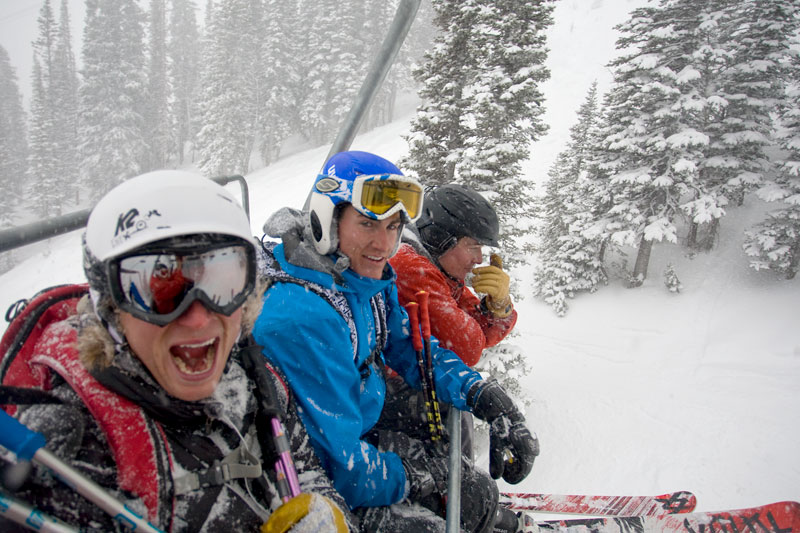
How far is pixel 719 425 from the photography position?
32.9ft

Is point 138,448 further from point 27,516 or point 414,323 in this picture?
point 414,323

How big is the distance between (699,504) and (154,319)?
9.83 metres

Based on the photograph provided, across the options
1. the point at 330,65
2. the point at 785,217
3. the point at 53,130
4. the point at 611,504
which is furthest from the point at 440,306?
the point at 53,130

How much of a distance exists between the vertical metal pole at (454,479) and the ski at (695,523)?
46.4 inches

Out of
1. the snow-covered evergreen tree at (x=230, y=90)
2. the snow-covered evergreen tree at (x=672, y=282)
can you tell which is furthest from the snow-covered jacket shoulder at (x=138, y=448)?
the snow-covered evergreen tree at (x=230, y=90)

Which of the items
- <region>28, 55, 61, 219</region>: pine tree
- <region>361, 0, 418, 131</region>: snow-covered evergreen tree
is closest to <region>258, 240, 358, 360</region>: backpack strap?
<region>361, 0, 418, 131</region>: snow-covered evergreen tree

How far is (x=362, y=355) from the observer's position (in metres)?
2.41

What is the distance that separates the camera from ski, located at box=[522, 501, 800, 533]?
11.8ft

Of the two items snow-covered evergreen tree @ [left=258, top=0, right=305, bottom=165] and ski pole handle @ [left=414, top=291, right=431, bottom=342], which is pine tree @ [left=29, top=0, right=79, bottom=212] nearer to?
snow-covered evergreen tree @ [left=258, top=0, right=305, bottom=165]

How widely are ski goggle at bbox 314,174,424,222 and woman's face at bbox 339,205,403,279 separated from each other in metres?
0.07

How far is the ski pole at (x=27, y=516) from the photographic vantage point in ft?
2.97

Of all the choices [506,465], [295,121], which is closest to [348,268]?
[506,465]

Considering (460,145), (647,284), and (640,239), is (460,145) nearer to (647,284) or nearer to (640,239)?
(640,239)

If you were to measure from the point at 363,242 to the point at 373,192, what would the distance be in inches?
12.7
